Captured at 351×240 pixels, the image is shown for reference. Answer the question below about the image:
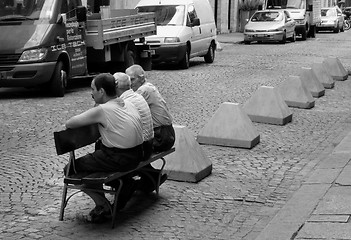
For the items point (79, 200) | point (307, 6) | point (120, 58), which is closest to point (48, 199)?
point (79, 200)

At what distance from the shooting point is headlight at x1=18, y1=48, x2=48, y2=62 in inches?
555

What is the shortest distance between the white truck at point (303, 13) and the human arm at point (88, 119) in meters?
32.9

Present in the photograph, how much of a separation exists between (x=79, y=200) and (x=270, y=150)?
11.3 ft

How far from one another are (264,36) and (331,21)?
1784 centimetres

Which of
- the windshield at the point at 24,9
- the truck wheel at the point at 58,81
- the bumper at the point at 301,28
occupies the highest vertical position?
the windshield at the point at 24,9

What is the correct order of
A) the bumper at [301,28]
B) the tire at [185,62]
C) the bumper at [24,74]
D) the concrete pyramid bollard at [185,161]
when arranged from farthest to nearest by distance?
the bumper at [301,28] < the tire at [185,62] < the bumper at [24,74] < the concrete pyramid bollard at [185,161]

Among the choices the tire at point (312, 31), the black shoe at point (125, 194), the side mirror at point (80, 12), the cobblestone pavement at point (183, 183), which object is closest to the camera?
the cobblestone pavement at point (183, 183)

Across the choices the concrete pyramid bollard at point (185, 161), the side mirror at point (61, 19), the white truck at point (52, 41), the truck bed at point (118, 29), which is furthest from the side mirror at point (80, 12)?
the concrete pyramid bollard at point (185, 161)

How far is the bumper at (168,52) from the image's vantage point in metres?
20.3

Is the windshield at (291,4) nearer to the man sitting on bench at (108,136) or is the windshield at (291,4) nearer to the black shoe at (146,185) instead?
the black shoe at (146,185)

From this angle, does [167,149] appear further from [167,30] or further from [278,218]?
[167,30]

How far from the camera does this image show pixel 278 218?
661 centimetres

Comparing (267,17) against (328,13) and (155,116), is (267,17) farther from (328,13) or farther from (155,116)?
(155,116)

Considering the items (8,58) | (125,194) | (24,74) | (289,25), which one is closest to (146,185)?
(125,194)
